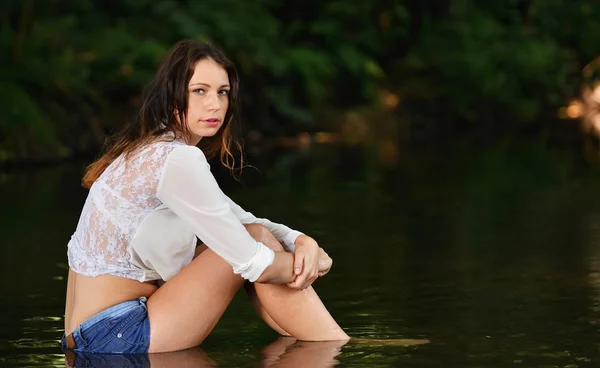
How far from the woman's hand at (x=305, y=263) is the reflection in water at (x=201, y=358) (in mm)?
281

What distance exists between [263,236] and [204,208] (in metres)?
0.43

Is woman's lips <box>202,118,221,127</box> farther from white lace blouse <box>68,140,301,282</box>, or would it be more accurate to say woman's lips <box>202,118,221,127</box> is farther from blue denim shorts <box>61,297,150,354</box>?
blue denim shorts <box>61,297,150,354</box>

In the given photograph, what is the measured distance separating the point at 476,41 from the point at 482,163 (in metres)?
11.7

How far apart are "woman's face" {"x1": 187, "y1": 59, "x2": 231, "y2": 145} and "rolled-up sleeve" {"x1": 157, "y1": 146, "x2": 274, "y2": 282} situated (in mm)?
203

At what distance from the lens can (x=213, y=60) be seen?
4590 mm

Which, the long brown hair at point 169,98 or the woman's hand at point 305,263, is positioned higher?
the long brown hair at point 169,98

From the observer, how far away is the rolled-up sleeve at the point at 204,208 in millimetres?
4359

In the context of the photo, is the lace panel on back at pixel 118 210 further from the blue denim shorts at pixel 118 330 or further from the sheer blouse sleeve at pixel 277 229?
the sheer blouse sleeve at pixel 277 229

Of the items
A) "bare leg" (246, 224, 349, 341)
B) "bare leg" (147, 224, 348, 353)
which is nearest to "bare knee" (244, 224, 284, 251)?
"bare leg" (246, 224, 349, 341)

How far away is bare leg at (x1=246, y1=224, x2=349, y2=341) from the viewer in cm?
473

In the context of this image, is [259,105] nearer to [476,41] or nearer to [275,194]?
[476,41]

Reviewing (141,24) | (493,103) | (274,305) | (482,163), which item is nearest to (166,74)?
(274,305)

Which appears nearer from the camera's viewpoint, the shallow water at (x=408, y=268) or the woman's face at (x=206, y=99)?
the woman's face at (x=206, y=99)

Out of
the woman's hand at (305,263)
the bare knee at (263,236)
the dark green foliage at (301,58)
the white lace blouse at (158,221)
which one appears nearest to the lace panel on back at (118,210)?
the white lace blouse at (158,221)
